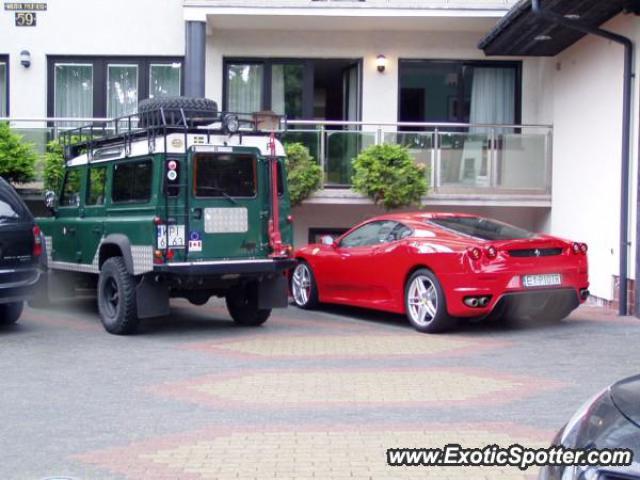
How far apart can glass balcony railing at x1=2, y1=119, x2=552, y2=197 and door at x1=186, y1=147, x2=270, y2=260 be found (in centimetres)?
465

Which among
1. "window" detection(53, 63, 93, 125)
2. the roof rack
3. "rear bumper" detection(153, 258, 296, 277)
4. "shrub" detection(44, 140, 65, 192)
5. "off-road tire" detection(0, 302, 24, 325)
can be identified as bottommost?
"off-road tire" detection(0, 302, 24, 325)

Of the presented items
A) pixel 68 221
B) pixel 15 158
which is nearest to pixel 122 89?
pixel 15 158

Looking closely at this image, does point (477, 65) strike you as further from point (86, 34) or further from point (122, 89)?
point (86, 34)

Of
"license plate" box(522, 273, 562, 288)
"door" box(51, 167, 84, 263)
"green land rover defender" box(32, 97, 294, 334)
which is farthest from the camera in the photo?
"door" box(51, 167, 84, 263)

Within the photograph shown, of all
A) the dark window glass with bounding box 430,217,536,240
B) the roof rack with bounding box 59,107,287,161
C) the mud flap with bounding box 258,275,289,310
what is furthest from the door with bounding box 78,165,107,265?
the dark window glass with bounding box 430,217,536,240

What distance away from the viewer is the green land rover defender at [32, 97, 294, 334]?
34.5ft

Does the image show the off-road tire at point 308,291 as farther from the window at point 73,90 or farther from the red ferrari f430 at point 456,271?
the window at point 73,90

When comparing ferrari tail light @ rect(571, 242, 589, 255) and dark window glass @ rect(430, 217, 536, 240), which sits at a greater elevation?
dark window glass @ rect(430, 217, 536, 240)

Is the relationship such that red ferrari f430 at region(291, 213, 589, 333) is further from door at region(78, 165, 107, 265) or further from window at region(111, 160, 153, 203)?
door at region(78, 165, 107, 265)

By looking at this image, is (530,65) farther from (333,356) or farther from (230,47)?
(333,356)

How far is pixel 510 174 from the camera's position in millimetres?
15961

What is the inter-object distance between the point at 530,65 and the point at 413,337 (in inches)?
335

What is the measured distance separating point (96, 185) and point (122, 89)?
6184 millimetres

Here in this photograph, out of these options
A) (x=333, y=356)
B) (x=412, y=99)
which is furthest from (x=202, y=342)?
(x=412, y=99)
